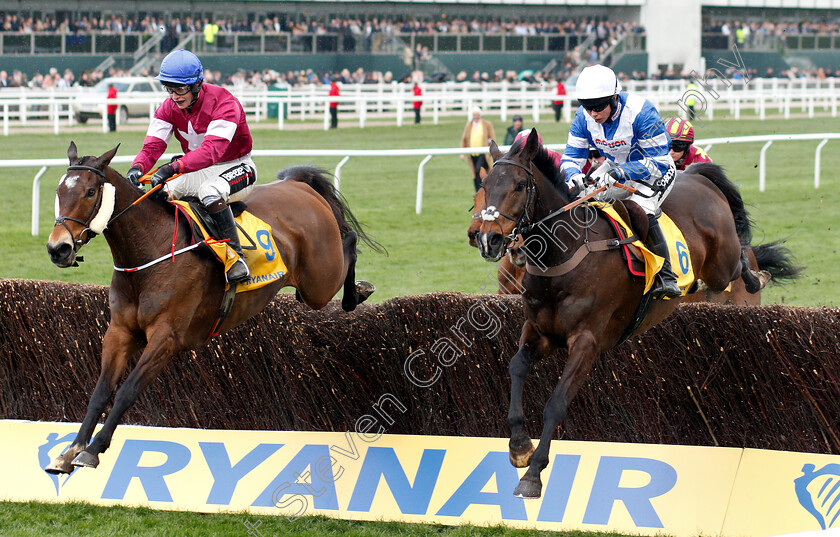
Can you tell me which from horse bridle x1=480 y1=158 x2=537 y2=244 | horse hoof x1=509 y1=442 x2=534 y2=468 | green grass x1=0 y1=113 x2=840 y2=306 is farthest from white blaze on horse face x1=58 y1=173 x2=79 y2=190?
green grass x1=0 y1=113 x2=840 y2=306

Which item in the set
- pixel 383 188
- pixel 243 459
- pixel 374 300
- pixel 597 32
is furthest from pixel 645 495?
pixel 597 32

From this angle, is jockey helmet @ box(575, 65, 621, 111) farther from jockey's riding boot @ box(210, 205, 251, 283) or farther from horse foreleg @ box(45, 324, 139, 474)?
horse foreleg @ box(45, 324, 139, 474)

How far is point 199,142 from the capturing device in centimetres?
507

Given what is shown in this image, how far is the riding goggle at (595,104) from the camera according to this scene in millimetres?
4719

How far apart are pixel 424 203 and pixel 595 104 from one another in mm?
7854

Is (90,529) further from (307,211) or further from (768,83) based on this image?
(768,83)

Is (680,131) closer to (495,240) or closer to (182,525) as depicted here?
(495,240)

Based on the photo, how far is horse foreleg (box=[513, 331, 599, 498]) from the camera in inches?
165

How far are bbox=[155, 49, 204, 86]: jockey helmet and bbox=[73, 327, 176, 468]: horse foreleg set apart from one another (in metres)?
1.11

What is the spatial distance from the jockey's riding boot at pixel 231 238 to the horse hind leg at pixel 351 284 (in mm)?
1001

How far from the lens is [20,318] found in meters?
5.78

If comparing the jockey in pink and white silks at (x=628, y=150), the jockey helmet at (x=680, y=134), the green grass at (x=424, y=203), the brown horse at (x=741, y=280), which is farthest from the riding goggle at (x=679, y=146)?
the jockey in pink and white silks at (x=628, y=150)

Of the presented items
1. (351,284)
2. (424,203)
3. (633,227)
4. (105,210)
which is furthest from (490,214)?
(424,203)

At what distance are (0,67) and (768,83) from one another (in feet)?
61.2
